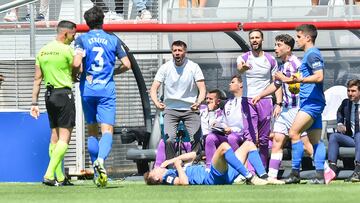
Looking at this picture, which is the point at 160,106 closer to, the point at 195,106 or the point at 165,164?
the point at 195,106

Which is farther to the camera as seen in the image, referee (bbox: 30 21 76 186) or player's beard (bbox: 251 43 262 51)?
player's beard (bbox: 251 43 262 51)

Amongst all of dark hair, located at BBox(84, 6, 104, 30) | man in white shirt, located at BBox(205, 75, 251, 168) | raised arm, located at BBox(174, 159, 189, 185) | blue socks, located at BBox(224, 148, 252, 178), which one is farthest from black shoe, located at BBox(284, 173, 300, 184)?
dark hair, located at BBox(84, 6, 104, 30)

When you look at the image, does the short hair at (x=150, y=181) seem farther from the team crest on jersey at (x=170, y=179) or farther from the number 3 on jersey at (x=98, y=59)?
the number 3 on jersey at (x=98, y=59)

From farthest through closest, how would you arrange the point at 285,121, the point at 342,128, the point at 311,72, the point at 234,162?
the point at 342,128 < the point at 285,121 < the point at 311,72 < the point at 234,162

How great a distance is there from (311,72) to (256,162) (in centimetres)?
132

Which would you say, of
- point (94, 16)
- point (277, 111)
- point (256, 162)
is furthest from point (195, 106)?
point (94, 16)

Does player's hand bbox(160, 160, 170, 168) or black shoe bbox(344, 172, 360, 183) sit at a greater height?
player's hand bbox(160, 160, 170, 168)

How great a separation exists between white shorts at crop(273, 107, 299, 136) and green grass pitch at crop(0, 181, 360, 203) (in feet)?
4.23

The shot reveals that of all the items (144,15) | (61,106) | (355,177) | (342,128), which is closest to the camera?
(61,106)

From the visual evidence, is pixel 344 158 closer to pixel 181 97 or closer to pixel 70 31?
pixel 181 97

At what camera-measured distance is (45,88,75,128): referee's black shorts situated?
586 inches

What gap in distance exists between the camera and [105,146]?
1407cm

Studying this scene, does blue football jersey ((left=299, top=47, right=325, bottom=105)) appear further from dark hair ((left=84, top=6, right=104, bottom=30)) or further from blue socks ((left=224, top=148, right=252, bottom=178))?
dark hair ((left=84, top=6, right=104, bottom=30))

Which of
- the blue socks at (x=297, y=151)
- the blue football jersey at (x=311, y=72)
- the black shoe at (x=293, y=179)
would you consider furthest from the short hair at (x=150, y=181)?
the blue football jersey at (x=311, y=72)
